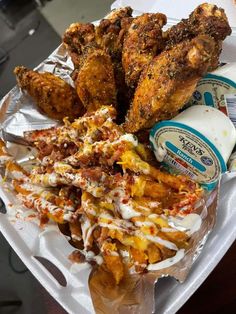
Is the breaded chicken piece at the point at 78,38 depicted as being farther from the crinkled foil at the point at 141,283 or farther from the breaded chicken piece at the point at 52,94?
the crinkled foil at the point at 141,283

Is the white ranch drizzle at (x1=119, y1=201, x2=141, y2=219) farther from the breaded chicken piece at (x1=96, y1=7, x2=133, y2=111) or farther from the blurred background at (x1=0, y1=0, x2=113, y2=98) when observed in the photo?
the blurred background at (x1=0, y1=0, x2=113, y2=98)

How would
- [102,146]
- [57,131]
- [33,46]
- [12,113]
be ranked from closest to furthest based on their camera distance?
[102,146] → [57,131] → [12,113] → [33,46]

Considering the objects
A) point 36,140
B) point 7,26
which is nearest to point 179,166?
point 36,140

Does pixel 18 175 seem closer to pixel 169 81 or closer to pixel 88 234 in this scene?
pixel 88 234

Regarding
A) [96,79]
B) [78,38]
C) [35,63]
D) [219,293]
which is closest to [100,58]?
[96,79]

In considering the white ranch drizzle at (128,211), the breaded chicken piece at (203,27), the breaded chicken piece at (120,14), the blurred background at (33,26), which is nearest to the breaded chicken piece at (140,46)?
the breaded chicken piece at (203,27)

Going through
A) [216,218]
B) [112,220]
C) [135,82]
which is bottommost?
[216,218]

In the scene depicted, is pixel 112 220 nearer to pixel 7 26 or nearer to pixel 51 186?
pixel 51 186
